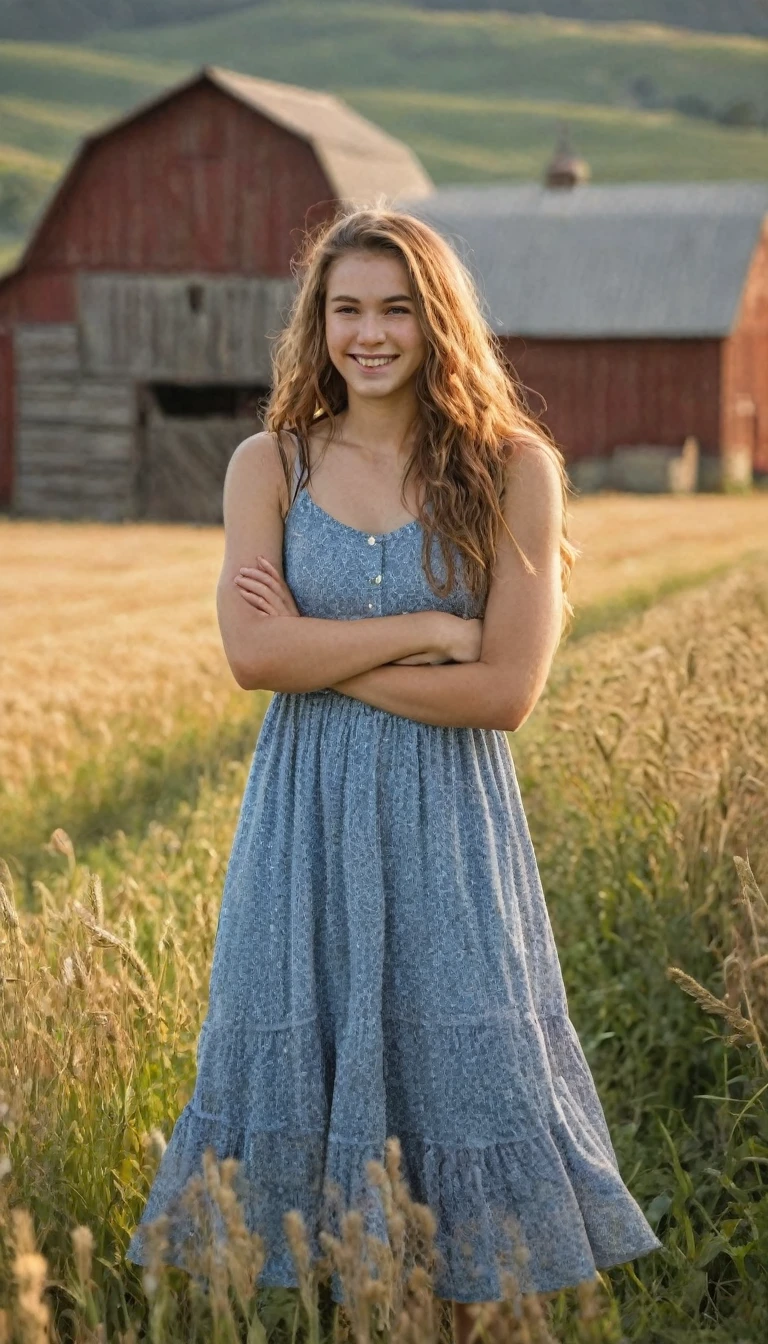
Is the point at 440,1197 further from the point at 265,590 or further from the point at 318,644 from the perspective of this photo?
the point at 265,590

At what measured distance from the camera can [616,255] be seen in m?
32.0

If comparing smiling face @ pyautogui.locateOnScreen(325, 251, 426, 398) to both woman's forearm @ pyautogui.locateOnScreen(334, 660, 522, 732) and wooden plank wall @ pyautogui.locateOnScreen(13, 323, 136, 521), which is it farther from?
wooden plank wall @ pyautogui.locateOnScreen(13, 323, 136, 521)

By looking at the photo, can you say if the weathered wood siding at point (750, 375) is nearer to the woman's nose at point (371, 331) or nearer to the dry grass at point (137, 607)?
the dry grass at point (137, 607)

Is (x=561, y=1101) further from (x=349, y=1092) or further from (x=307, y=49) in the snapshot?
(x=307, y=49)

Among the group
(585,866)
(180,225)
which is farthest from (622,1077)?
(180,225)

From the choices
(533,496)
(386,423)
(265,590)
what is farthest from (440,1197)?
(386,423)

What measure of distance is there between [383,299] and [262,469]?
38cm

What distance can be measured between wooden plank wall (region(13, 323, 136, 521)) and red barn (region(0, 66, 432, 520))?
24 mm

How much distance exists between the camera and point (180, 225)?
28500 millimetres

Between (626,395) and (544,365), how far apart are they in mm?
1634

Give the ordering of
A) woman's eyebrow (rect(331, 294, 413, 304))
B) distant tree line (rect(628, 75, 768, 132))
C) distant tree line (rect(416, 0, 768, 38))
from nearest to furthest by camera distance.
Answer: woman's eyebrow (rect(331, 294, 413, 304))
distant tree line (rect(628, 75, 768, 132))
distant tree line (rect(416, 0, 768, 38))

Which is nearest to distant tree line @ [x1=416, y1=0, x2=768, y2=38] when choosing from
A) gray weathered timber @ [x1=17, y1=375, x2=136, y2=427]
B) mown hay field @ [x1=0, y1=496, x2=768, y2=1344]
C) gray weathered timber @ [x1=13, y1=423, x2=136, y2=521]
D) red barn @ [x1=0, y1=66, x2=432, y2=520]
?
red barn @ [x1=0, y1=66, x2=432, y2=520]

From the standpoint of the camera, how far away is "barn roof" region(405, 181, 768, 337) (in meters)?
30.6

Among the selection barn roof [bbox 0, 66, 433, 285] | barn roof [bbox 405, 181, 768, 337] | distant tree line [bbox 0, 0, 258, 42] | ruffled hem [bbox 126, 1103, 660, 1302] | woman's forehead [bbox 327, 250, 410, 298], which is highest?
distant tree line [bbox 0, 0, 258, 42]
